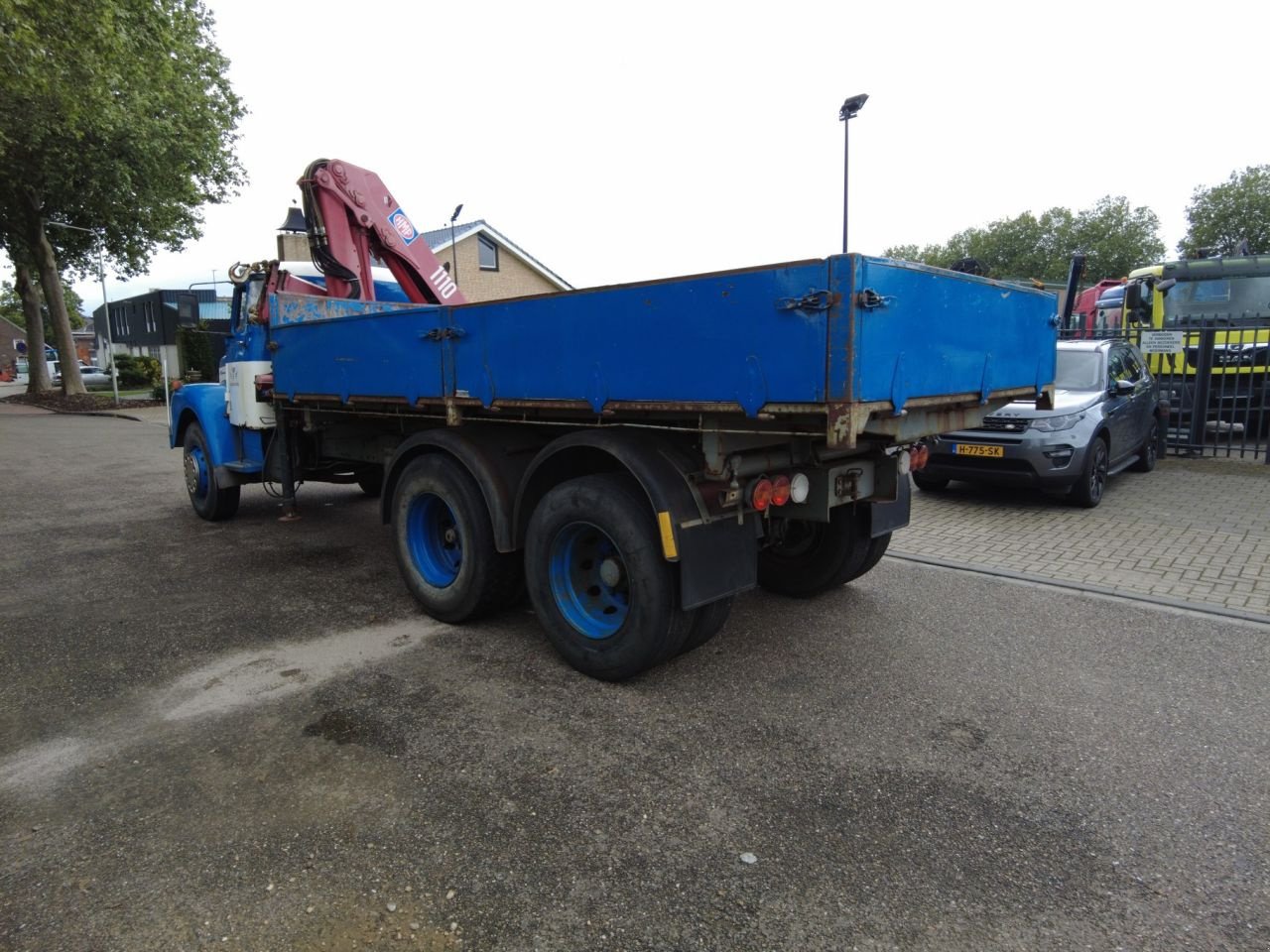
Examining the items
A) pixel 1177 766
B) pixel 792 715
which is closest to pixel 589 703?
pixel 792 715

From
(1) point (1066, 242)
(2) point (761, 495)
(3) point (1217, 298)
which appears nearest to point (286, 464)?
(2) point (761, 495)

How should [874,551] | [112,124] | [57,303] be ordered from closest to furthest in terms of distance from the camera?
[874,551], [112,124], [57,303]

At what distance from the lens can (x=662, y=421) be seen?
3.62m

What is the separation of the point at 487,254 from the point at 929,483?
97.9 ft

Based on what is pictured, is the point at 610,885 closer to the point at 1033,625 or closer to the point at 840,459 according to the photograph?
the point at 840,459

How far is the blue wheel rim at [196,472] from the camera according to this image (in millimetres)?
7746

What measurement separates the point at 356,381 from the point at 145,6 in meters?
13.7

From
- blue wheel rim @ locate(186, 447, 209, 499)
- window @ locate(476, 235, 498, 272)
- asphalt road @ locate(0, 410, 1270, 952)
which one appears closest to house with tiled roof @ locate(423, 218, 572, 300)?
window @ locate(476, 235, 498, 272)

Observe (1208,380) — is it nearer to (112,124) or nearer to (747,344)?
(747,344)

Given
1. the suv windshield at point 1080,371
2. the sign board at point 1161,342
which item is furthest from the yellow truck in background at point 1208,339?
the suv windshield at point 1080,371

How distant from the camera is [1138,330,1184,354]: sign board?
10812 millimetres

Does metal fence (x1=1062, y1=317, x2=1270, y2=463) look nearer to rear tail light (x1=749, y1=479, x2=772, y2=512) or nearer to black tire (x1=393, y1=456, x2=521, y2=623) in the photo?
rear tail light (x1=749, y1=479, x2=772, y2=512)

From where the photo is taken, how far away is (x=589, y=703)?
374 cm

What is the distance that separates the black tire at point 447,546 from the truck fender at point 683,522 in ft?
2.67
